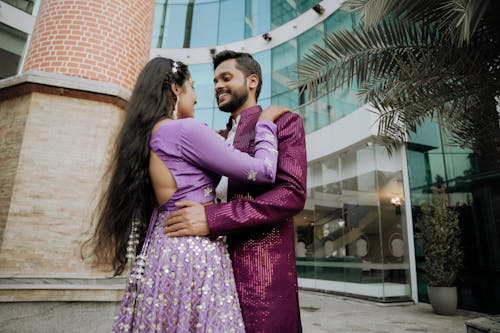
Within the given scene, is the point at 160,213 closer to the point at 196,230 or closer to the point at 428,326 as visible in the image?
the point at 196,230

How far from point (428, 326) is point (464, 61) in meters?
4.75

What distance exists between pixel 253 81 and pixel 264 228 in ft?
2.86

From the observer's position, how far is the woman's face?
1.65 m

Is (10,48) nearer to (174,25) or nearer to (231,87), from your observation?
(174,25)

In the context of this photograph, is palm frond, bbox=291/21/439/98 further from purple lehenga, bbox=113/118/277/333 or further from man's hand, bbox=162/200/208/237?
man's hand, bbox=162/200/208/237

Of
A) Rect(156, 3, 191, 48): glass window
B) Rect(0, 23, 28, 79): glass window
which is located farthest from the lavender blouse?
Rect(156, 3, 191, 48): glass window

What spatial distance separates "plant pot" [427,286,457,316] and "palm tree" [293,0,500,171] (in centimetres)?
337

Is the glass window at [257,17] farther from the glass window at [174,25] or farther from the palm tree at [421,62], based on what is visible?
the palm tree at [421,62]

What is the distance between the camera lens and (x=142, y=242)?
1.60 meters

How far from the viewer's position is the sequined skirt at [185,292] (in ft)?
4.13

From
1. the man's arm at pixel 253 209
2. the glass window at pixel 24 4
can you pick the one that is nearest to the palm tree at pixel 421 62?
the man's arm at pixel 253 209

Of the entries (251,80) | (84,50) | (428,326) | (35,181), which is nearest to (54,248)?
(35,181)

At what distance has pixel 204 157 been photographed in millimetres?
1340

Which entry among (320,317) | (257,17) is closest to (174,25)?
(257,17)
